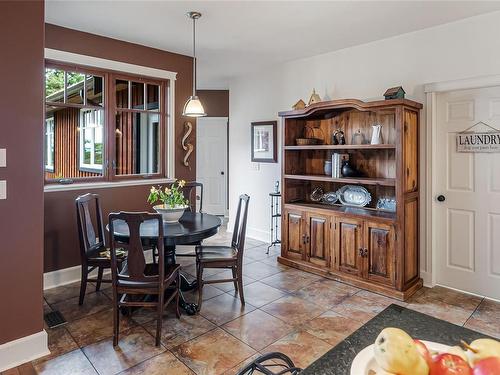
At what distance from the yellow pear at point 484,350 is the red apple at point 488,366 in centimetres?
1

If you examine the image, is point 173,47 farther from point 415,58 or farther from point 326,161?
point 415,58

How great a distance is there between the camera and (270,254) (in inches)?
191

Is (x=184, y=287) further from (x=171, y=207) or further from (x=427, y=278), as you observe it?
(x=427, y=278)

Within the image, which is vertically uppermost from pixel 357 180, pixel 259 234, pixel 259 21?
pixel 259 21

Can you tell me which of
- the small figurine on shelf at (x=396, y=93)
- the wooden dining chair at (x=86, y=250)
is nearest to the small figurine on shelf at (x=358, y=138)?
the small figurine on shelf at (x=396, y=93)

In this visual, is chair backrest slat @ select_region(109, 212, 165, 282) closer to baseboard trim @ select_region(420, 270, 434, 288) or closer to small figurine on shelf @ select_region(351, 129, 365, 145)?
small figurine on shelf @ select_region(351, 129, 365, 145)

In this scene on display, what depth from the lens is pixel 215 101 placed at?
725cm

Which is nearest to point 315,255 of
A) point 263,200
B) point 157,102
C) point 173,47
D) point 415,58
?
point 263,200

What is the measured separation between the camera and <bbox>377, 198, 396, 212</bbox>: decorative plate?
378cm

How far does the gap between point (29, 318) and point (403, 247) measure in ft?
10.4

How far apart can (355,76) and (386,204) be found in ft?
5.21

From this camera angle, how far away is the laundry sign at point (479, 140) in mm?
3240

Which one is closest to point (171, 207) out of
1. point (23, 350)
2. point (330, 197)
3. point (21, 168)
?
point (21, 168)

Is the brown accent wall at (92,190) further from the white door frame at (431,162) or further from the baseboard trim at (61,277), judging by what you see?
the white door frame at (431,162)
